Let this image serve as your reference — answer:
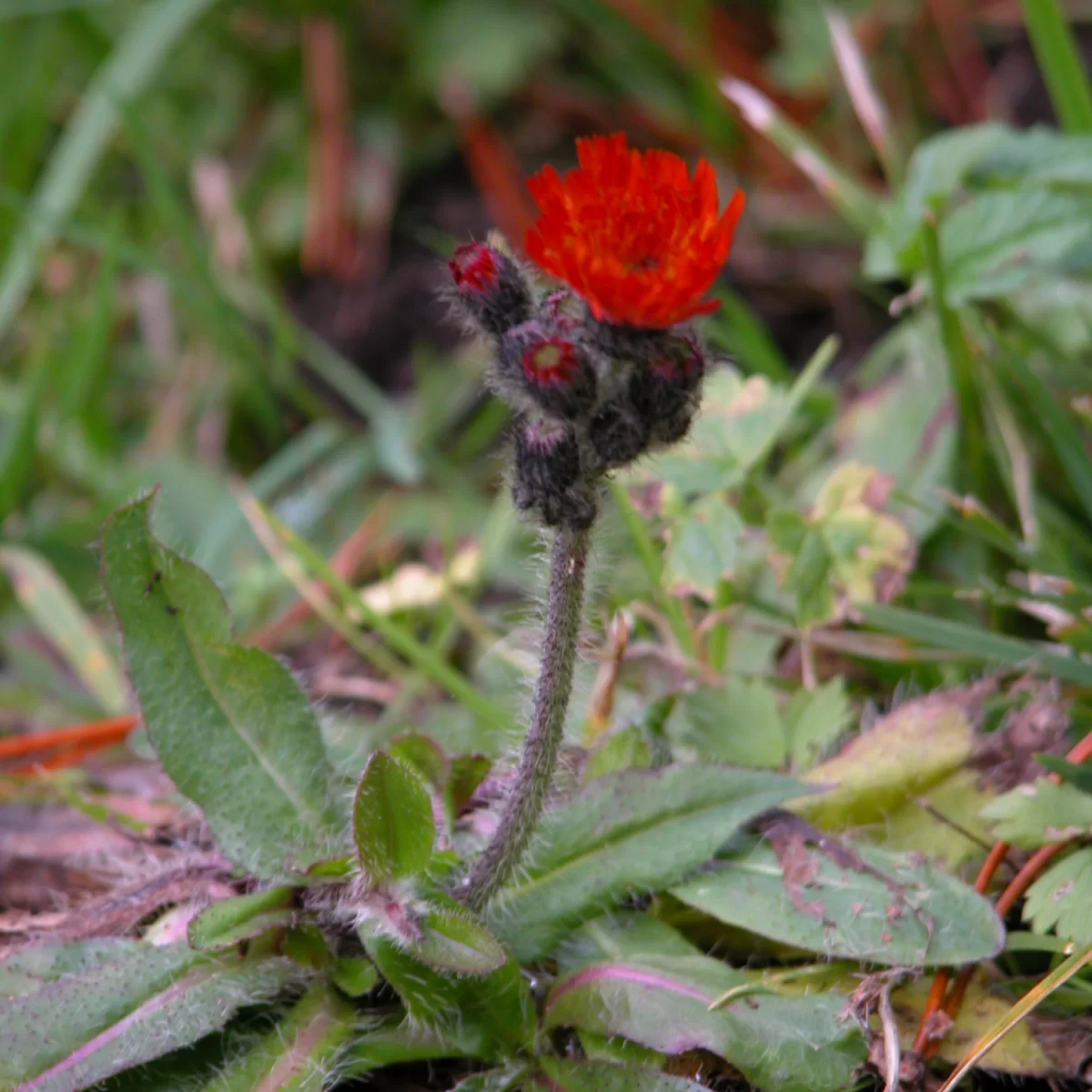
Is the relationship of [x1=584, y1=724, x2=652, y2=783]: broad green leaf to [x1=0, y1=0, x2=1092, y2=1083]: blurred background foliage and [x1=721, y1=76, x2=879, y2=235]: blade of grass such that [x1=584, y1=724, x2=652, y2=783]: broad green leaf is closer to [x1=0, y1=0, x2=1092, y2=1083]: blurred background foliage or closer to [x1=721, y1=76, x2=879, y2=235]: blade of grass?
[x1=0, y1=0, x2=1092, y2=1083]: blurred background foliage

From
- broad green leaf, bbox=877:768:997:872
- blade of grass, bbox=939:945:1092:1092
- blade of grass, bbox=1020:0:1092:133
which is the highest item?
blade of grass, bbox=1020:0:1092:133

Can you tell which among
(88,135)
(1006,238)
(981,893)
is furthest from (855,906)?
(88,135)

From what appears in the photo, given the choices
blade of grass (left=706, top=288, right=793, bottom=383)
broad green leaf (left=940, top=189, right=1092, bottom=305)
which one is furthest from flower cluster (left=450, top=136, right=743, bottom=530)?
blade of grass (left=706, top=288, right=793, bottom=383)

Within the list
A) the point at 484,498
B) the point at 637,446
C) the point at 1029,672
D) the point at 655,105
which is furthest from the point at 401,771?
the point at 655,105

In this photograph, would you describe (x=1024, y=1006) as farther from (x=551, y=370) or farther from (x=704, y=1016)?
(x=551, y=370)

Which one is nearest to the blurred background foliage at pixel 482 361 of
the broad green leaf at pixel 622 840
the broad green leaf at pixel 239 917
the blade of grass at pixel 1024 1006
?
the broad green leaf at pixel 622 840
